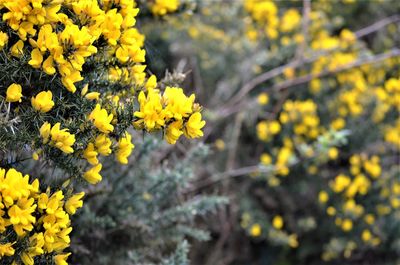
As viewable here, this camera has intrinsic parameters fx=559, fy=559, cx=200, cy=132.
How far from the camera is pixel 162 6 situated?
270 cm

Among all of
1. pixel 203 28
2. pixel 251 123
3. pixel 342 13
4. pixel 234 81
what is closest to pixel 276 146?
pixel 251 123

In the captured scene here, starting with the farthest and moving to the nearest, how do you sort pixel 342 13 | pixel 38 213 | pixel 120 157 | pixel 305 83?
pixel 342 13 → pixel 305 83 → pixel 120 157 → pixel 38 213

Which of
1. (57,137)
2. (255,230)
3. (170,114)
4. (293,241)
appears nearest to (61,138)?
(57,137)

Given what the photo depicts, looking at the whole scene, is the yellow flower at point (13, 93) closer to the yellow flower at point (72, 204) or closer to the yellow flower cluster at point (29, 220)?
the yellow flower cluster at point (29, 220)

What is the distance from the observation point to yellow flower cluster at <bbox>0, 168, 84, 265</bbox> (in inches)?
61.1

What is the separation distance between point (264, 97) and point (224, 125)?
459 millimetres

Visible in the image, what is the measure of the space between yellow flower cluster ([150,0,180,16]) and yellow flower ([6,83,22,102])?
3.70 ft

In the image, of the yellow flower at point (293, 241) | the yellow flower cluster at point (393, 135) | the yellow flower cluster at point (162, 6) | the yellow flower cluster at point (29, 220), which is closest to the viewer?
the yellow flower cluster at point (29, 220)

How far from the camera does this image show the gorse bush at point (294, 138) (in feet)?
13.5

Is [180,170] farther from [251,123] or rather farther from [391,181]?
[391,181]

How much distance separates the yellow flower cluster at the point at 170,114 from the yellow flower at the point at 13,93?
0.36m

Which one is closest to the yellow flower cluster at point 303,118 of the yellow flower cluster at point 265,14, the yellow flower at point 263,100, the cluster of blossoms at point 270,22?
the yellow flower at point 263,100

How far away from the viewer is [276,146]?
449cm

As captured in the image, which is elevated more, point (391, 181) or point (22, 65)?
point (391, 181)
